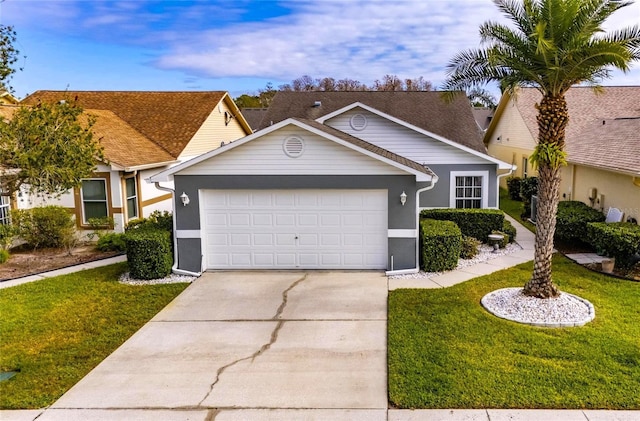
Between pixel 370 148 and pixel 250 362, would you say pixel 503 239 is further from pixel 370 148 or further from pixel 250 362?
pixel 250 362

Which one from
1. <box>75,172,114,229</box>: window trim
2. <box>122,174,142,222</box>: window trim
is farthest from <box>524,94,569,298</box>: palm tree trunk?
<box>75,172,114,229</box>: window trim

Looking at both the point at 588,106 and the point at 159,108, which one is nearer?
the point at 159,108

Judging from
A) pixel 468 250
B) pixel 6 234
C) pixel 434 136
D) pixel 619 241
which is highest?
pixel 434 136

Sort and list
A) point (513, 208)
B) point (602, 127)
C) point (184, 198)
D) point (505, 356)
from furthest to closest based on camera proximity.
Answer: point (513, 208) < point (602, 127) < point (184, 198) < point (505, 356)

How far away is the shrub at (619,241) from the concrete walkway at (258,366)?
13.2 feet

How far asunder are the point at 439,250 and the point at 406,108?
42.5 feet

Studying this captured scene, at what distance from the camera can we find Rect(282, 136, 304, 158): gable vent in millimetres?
12336

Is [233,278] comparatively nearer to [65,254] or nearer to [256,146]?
[256,146]

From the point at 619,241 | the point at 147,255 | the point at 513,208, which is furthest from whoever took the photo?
the point at 513,208

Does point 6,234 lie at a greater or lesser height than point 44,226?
lesser

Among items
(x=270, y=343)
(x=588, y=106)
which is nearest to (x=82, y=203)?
(x=270, y=343)

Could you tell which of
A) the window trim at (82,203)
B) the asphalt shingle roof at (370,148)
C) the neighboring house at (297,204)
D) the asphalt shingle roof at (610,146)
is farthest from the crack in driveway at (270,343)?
the asphalt shingle roof at (610,146)

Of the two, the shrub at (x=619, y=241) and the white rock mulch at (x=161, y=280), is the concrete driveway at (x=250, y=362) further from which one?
the shrub at (x=619, y=241)

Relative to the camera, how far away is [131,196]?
1741 cm
